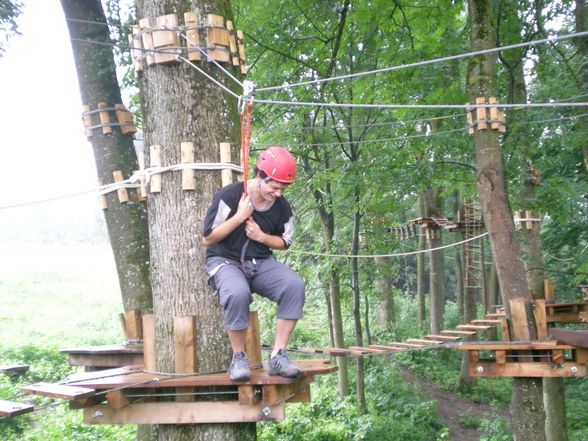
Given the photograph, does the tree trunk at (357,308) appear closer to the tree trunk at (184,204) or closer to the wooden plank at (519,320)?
the wooden plank at (519,320)

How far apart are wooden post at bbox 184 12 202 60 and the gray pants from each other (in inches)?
49.5

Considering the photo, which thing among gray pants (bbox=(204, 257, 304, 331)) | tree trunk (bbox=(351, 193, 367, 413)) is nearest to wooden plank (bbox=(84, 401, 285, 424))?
gray pants (bbox=(204, 257, 304, 331))

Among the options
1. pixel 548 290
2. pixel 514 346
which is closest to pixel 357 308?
pixel 548 290

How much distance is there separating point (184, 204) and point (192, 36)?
41.0 inches

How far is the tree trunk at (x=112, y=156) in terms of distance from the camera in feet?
16.3

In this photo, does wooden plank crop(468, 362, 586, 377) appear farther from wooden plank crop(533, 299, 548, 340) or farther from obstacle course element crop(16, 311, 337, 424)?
obstacle course element crop(16, 311, 337, 424)

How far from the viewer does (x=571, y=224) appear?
470 inches

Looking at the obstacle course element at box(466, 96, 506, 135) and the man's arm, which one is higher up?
the obstacle course element at box(466, 96, 506, 135)

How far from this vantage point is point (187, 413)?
120 inches

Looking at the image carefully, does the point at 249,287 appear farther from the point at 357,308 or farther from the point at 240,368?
the point at 357,308

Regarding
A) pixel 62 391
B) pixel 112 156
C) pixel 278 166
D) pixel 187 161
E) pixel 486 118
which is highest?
pixel 486 118

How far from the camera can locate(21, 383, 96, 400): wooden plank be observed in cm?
270

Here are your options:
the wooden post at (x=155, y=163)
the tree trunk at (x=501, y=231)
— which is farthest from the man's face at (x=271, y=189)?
the tree trunk at (x=501, y=231)

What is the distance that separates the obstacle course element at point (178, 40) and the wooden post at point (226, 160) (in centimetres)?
54
